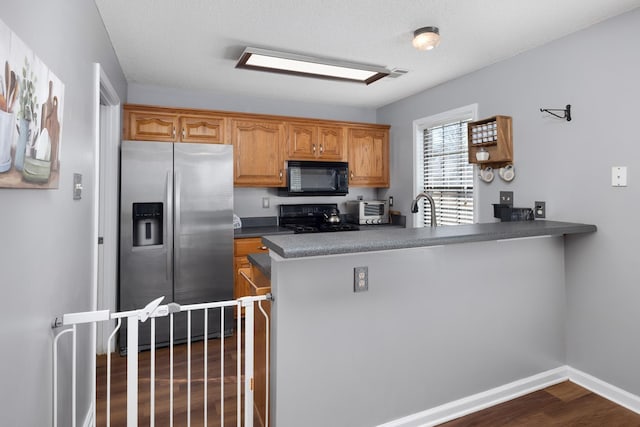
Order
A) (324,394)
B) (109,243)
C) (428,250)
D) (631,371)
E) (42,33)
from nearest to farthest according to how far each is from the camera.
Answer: (42,33) < (324,394) < (428,250) < (631,371) < (109,243)

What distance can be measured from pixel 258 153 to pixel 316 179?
28.7 inches

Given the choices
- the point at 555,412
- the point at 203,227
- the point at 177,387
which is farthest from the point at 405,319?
the point at 203,227

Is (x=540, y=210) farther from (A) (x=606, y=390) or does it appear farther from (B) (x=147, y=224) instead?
(B) (x=147, y=224)

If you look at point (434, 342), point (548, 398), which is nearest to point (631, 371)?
point (548, 398)

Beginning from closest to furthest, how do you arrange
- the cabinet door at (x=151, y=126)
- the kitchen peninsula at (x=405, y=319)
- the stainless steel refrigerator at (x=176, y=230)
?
the kitchen peninsula at (x=405, y=319) → the stainless steel refrigerator at (x=176, y=230) → the cabinet door at (x=151, y=126)

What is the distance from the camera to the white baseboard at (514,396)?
198 cm

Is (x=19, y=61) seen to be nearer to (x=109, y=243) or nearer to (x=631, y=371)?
(x=109, y=243)

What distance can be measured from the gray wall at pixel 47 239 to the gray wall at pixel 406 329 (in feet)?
2.92

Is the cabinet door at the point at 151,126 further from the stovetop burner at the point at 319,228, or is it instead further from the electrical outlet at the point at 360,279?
the electrical outlet at the point at 360,279

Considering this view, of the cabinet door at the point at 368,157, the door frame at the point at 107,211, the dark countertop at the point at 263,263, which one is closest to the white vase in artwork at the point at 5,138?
the dark countertop at the point at 263,263

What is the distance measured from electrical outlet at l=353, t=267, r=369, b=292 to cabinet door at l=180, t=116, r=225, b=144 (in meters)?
2.52

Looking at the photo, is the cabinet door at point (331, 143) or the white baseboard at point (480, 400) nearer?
the white baseboard at point (480, 400)

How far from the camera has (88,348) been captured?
6.75 feet

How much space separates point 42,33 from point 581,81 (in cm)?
296
